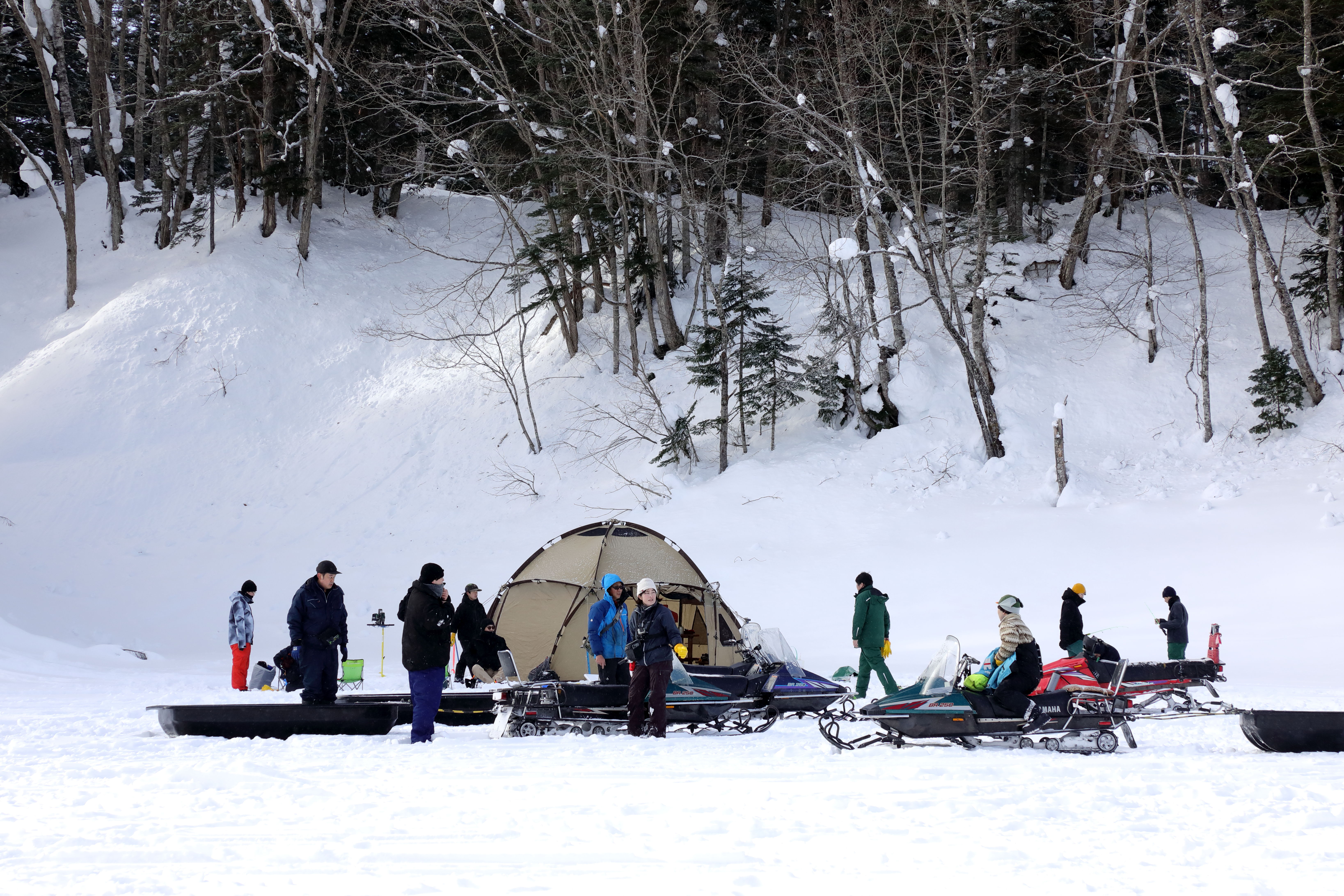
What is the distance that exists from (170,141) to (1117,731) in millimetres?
29240

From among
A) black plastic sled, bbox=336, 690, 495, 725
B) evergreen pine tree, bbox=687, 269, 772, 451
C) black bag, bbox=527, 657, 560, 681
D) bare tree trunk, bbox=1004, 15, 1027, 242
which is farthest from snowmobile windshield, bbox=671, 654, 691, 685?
bare tree trunk, bbox=1004, 15, 1027, 242

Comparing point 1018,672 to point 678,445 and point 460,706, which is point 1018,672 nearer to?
point 460,706

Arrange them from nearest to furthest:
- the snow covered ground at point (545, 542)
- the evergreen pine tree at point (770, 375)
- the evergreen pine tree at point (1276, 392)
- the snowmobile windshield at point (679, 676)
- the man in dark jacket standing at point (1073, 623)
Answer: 1. the snow covered ground at point (545, 542)
2. the snowmobile windshield at point (679, 676)
3. the man in dark jacket standing at point (1073, 623)
4. the evergreen pine tree at point (1276, 392)
5. the evergreen pine tree at point (770, 375)

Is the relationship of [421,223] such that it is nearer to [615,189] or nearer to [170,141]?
[170,141]

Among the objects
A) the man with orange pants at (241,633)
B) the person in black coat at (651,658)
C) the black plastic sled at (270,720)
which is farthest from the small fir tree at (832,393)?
the black plastic sled at (270,720)

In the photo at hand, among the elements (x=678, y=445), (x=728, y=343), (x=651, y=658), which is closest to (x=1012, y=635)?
(x=651, y=658)

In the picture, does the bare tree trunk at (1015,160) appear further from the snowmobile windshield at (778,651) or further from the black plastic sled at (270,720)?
the black plastic sled at (270,720)

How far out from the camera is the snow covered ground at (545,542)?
4.27 meters

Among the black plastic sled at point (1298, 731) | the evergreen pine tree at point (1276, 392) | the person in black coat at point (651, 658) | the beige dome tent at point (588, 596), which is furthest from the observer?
the evergreen pine tree at point (1276, 392)

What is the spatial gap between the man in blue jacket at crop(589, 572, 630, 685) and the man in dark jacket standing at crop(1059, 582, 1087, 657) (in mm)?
4588

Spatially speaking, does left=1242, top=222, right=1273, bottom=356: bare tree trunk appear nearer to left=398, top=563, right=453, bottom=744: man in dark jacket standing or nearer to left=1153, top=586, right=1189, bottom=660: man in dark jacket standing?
left=1153, top=586, right=1189, bottom=660: man in dark jacket standing

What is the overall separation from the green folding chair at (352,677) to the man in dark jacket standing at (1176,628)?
9141 millimetres

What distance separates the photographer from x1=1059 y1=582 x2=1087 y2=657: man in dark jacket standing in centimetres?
1048

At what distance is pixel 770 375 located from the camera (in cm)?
2134
